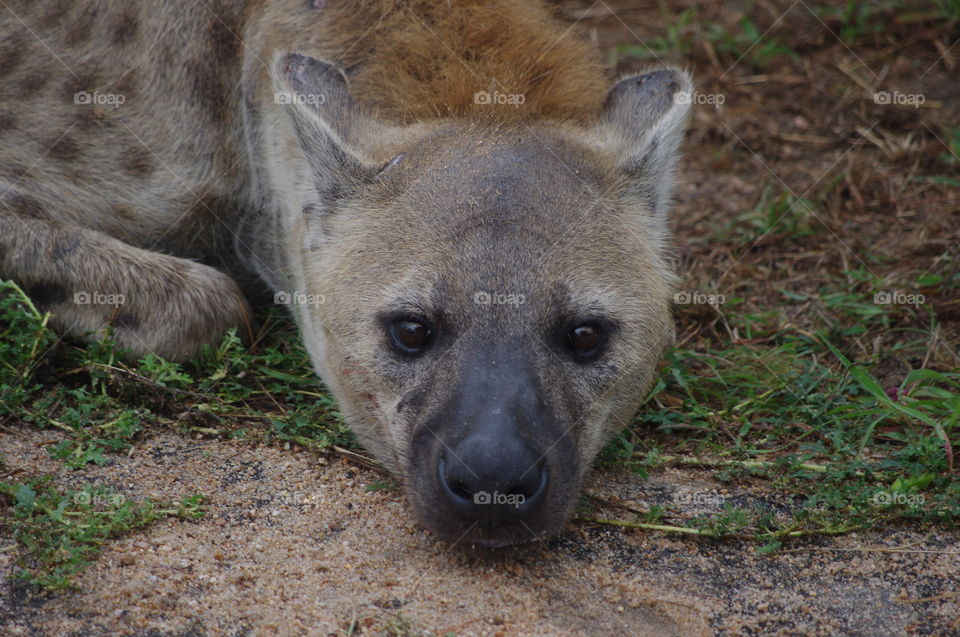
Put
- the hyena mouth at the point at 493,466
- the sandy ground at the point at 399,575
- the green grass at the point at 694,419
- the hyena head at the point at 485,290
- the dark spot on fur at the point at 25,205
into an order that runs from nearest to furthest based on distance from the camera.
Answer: the sandy ground at the point at 399,575 < the hyena mouth at the point at 493,466 < the hyena head at the point at 485,290 < the green grass at the point at 694,419 < the dark spot on fur at the point at 25,205

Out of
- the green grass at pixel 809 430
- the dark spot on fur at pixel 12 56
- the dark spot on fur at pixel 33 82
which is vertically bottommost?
the green grass at pixel 809 430

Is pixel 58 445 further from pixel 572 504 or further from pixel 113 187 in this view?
pixel 572 504

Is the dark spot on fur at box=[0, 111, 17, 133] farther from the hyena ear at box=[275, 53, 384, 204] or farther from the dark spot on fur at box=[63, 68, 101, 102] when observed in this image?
the hyena ear at box=[275, 53, 384, 204]

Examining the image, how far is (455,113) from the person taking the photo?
3.33 meters

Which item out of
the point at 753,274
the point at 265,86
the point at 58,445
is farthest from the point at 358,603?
the point at 753,274

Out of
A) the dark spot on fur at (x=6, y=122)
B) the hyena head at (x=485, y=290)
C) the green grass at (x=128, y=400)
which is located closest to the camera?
the hyena head at (x=485, y=290)

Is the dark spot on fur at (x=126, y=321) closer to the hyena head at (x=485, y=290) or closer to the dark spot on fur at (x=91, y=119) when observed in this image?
the hyena head at (x=485, y=290)

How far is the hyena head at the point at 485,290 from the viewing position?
2.57 meters

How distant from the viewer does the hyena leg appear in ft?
11.3

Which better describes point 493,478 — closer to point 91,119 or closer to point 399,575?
point 399,575

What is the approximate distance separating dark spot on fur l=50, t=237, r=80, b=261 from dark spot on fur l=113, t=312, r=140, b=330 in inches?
11.1

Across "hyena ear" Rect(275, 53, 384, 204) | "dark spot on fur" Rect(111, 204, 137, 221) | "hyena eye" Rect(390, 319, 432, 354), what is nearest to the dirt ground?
"hyena eye" Rect(390, 319, 432, 354)

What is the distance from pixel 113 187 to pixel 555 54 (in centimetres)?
162

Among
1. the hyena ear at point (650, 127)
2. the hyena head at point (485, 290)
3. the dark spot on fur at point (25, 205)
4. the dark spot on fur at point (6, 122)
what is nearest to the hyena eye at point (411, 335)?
the hyena head at point (485, 290)
